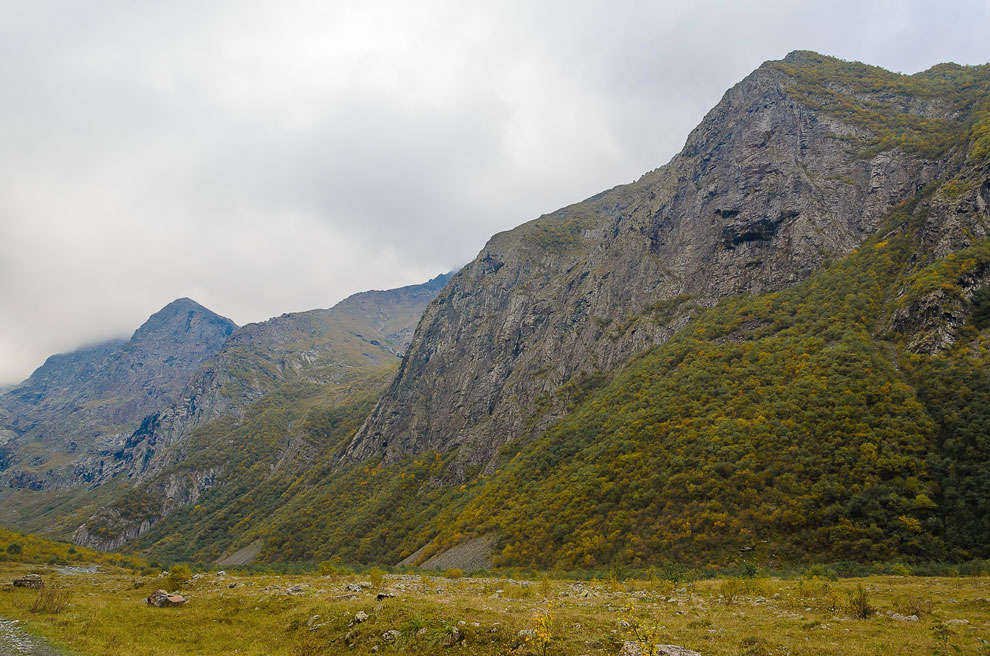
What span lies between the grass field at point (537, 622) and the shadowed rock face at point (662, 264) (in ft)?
258

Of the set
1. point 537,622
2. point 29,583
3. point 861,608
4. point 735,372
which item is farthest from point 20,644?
point 735,372

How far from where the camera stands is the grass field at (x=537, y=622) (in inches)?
Result: 454

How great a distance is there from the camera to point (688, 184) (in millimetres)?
123625

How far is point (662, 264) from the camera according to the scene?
11444 cm

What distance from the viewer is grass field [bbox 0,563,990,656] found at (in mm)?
11523

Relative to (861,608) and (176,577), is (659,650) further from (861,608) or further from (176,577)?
(176,577)

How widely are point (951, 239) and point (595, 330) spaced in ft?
223

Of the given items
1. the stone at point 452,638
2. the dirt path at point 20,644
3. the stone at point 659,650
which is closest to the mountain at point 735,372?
the stone at point 659,650

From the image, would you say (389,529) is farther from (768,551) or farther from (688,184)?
(688,184)

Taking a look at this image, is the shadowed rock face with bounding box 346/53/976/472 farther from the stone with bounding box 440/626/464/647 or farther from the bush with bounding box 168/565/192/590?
the stone with bounding box 440/626/464/647

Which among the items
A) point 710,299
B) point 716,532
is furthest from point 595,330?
point 716,532

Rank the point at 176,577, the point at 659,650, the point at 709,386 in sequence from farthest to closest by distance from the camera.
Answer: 1. the point at 709,386
2. the point at 176,577
3. the point at 659,650

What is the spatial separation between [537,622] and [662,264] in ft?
383

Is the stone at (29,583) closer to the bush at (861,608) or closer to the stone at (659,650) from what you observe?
the stone at (659,650)
